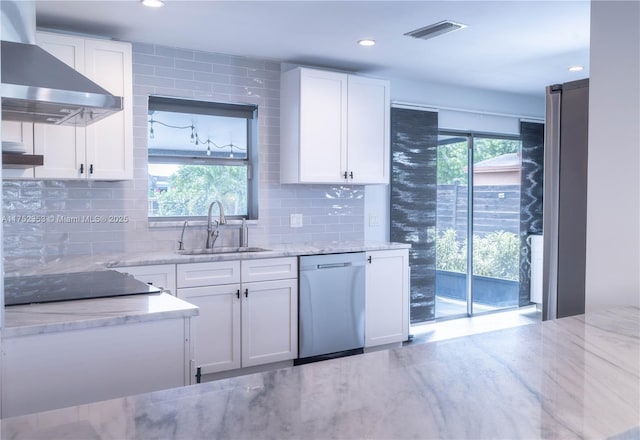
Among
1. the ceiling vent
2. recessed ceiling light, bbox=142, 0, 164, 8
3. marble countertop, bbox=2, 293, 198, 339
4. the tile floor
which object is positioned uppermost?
the ceiling vent

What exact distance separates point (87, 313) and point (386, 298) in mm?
2973

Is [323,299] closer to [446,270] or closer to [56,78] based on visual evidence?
[446,270]

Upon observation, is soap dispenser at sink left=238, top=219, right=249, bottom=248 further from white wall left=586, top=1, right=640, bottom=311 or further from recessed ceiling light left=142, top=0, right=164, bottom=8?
white wall left=586, top=1, right=640, bottom=311

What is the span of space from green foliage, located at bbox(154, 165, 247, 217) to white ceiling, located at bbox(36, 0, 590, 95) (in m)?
0.96

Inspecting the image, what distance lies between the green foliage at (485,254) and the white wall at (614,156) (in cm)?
343

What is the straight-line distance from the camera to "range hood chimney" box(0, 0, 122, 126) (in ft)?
6.97

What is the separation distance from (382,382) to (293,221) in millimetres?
3510

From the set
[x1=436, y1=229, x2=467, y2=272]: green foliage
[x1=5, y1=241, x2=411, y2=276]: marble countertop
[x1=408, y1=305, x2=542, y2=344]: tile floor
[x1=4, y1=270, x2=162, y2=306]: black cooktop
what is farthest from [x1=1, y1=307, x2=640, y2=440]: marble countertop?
[x1=436, y1=229, x2=467, y2=272]: green foliage

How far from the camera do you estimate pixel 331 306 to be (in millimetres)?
4148

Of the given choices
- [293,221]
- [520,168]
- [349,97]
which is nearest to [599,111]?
[349,97]

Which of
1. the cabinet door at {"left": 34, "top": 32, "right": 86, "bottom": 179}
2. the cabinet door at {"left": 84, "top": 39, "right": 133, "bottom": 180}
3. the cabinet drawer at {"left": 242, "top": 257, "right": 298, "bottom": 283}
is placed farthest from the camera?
the cabinet drawer at {"left": 242, "top": 257, "right": 298, "bottom": 283}

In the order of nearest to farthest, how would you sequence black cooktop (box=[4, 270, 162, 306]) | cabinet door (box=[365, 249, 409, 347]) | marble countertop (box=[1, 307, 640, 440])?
1. marble countertop (box=[1, 307, 640, 440])
2. black cooktop (box=[4, 270, 162, 306])
3. cabinet door (box=[365, 249, 409, 347])

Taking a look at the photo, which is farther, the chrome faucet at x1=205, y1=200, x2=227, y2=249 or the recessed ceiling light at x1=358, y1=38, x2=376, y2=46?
the chrome faucet at x1=205, y1=200, x2=227, y2=249

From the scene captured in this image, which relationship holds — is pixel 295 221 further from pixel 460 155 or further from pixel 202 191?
pixel 460 155
